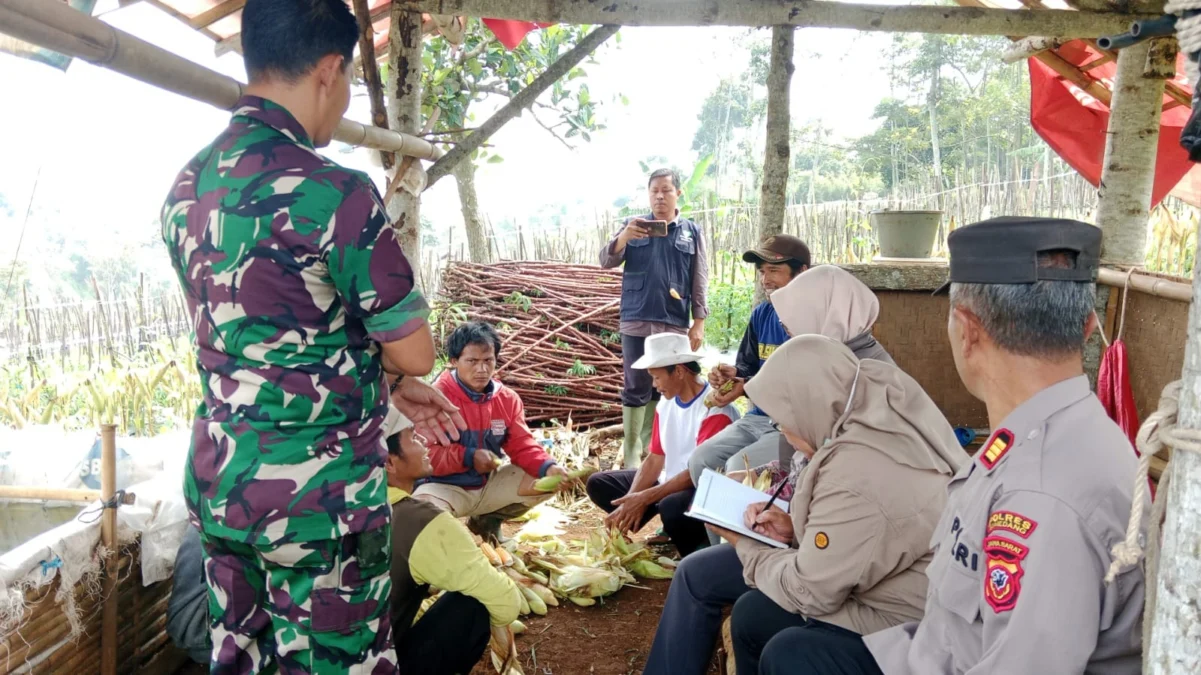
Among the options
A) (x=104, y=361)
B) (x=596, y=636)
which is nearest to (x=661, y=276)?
(x=596, y=636)

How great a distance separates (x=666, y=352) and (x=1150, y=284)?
2.00 metres

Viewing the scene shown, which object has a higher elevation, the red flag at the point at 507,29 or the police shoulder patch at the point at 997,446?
the red flag at the point at 507,29

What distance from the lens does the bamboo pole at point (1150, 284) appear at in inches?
114

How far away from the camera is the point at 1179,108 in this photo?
5809 millimetres

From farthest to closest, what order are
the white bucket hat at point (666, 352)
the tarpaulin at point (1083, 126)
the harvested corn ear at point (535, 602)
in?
1. the tarpaulin at point (1083, 126)
2. the white bucket hat at point (666, 352)
3. the harvested corn ear at point (535, 602)

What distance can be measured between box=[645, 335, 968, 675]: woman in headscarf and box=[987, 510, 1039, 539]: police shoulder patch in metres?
0.63

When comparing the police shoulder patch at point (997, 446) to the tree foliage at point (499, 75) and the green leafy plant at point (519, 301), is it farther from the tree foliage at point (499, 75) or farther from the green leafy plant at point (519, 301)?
the tree foliage at point (499, 75)

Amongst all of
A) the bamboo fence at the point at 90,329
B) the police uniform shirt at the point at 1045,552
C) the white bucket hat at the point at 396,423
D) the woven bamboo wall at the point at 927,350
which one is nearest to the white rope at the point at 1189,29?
the police uniform shirt at the point at 1045,552

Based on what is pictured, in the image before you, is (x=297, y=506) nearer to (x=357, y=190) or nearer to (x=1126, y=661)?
(x=357, y=190)

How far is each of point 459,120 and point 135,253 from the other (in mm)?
20940

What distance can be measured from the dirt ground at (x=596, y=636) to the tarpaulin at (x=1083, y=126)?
4.52 metres

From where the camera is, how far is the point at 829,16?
3705mm

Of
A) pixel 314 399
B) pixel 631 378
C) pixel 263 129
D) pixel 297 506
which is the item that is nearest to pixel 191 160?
pixel 263 129

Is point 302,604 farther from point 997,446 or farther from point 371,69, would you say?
point 371,69
